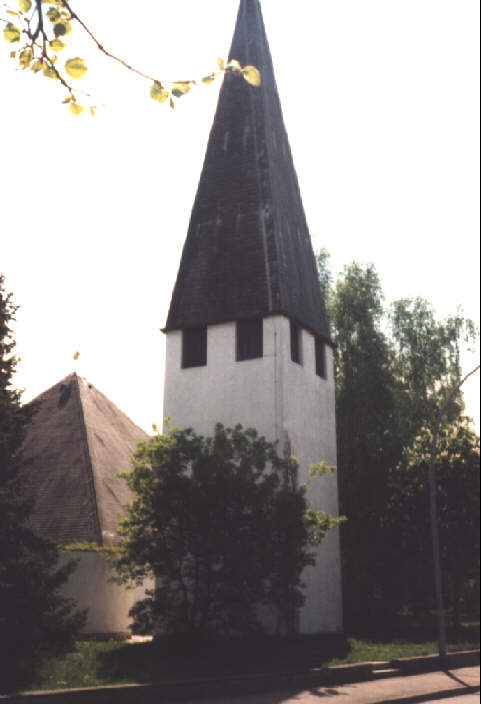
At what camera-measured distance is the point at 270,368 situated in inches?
957

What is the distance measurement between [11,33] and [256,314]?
20114mm

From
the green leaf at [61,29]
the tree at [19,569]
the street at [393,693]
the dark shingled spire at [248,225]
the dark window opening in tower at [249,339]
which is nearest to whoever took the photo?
the green leaf at [61,29]

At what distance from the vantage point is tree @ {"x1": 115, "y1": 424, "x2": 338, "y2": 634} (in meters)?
17.5

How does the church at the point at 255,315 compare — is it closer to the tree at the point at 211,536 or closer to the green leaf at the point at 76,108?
the tree at the point at 211,536

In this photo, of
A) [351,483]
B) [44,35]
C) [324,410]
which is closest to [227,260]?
[324,410]

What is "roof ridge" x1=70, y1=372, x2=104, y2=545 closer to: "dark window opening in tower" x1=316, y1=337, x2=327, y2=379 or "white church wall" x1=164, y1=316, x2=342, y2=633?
"white church wall" x1=164, y1=316, x2=342, y2=633

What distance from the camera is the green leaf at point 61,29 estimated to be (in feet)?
16.6

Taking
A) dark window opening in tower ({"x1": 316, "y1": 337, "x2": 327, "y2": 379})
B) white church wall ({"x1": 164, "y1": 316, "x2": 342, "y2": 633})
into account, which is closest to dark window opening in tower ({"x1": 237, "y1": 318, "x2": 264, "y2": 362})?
white church wall ({"x1": 164, "y1": 316, "x2": 342, "y2": 633})

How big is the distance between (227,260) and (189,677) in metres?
16.3

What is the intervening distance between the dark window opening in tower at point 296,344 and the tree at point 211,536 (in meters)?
7.34

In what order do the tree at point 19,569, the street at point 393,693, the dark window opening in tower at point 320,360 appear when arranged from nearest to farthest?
the street at point 393,693 < the tree at point 19,569 < the dark window opening in tower at point 320,360

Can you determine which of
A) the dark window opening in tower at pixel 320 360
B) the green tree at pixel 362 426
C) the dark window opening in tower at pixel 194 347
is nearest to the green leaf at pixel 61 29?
the dark window opening in tower at pixel 194 347

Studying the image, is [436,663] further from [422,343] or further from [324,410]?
[422,343]

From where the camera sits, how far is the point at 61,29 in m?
5.07
